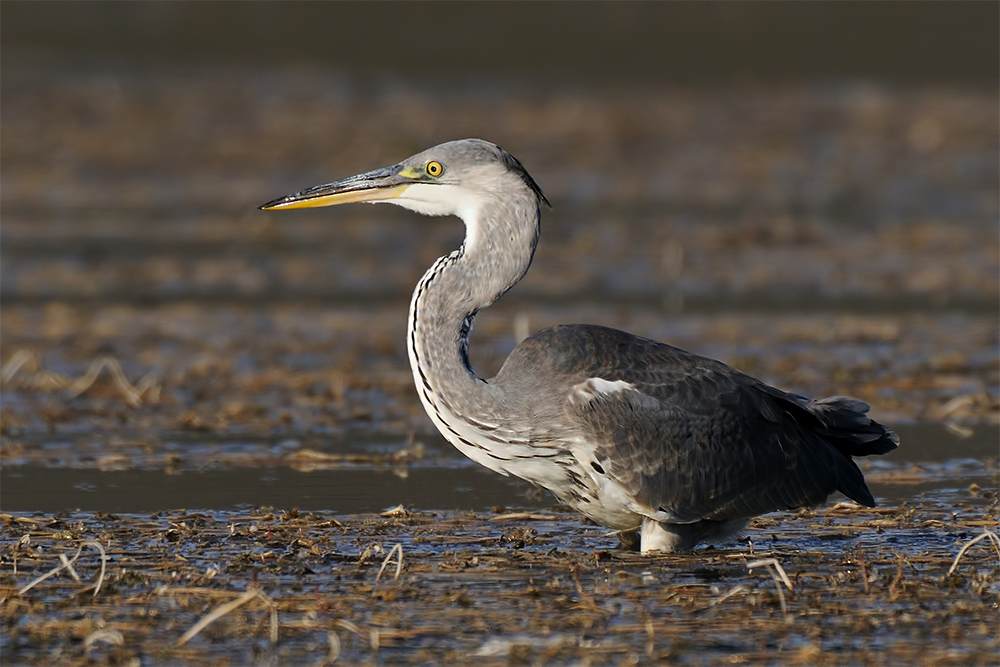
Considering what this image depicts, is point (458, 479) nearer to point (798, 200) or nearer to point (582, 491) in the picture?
point (582, 491)

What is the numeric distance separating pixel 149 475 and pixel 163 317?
5050 millimetres

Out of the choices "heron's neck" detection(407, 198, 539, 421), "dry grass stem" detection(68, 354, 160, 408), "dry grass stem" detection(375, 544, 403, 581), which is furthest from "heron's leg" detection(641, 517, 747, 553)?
"dry grass stem" detection(68, 354, 160, 408)

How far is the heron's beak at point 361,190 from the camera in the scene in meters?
7.85

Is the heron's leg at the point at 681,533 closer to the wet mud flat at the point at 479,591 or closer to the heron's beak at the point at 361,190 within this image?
the wet mud flat at the point at 479,591

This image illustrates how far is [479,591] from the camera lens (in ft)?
22.5

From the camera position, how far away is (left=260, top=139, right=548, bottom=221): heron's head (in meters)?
7.78

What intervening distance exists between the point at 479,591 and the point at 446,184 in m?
2.01

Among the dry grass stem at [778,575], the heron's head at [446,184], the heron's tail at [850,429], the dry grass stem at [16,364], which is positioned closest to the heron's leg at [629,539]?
the dry grass stem at [778,575]

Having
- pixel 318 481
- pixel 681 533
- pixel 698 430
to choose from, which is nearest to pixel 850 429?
pixel 698 430

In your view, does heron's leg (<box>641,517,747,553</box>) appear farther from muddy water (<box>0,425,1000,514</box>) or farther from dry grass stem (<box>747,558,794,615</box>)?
muddy water (<box>0,425,1000,514</box>)

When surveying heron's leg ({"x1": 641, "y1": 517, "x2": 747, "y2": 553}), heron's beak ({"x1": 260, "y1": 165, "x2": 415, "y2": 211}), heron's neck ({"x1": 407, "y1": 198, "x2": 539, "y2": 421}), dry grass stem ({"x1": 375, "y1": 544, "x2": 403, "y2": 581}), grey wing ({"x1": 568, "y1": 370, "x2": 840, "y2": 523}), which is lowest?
dry grass stem ({"x1": 375, "y1": 544, "x2": 403, "y2": 581})

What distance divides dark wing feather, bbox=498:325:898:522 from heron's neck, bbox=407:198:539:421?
324 mm

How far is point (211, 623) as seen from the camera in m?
6.28

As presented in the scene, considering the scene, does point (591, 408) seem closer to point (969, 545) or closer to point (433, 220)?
point (969, 545)
